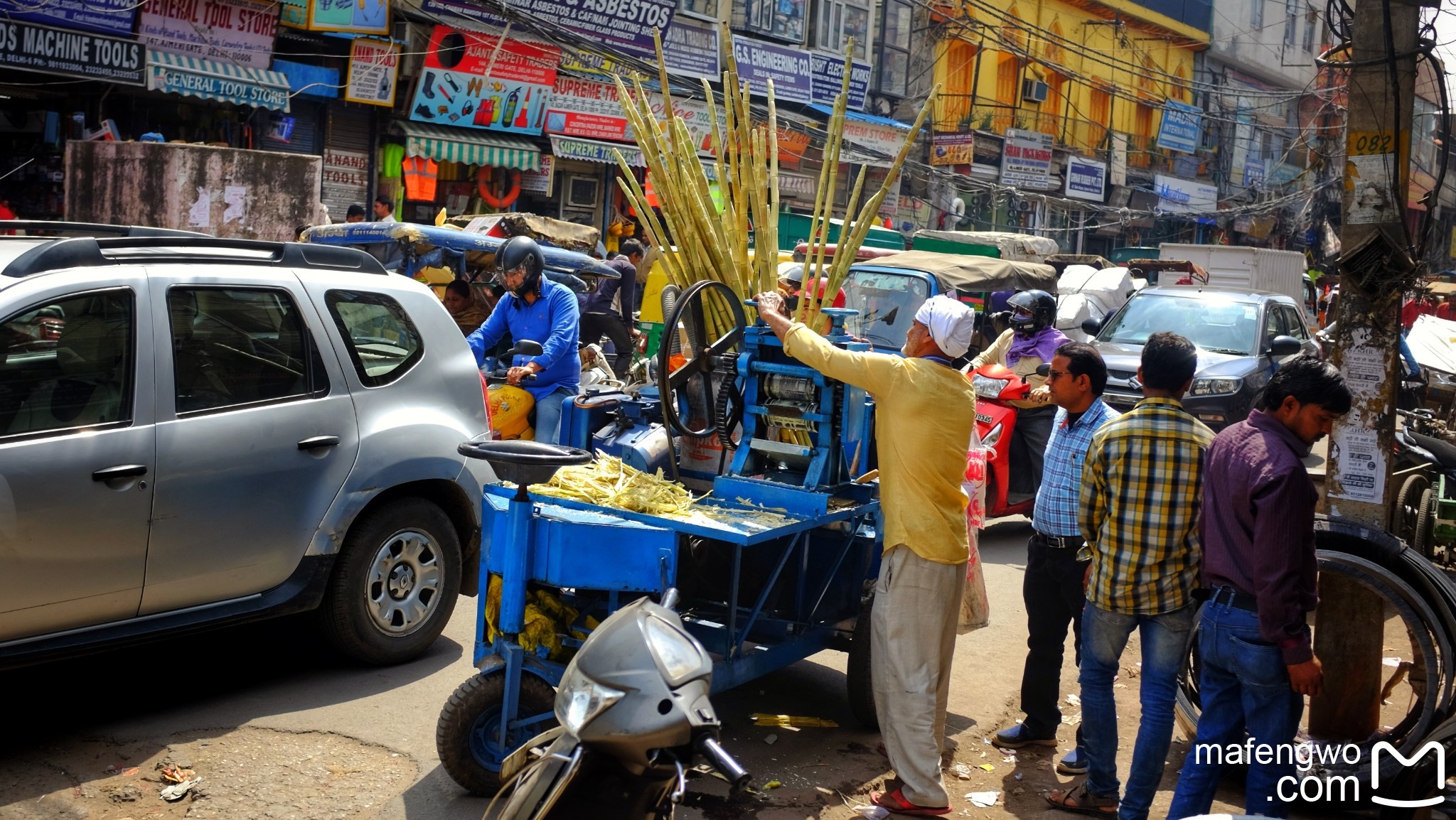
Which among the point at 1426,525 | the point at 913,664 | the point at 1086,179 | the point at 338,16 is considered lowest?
the point at 913,664

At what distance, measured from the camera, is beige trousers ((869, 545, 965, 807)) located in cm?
435

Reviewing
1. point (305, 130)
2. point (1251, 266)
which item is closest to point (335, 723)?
point (305, 130)

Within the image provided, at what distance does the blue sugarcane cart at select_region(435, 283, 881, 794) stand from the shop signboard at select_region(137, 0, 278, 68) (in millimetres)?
12111

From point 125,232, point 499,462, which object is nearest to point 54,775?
point 499,462

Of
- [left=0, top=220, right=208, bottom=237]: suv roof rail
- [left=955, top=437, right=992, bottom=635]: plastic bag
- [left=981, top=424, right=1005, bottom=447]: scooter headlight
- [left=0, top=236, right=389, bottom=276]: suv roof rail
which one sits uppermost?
[left=0, top=220, right=208, bottom=237]: suv roof rail

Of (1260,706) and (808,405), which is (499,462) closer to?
(808,405)

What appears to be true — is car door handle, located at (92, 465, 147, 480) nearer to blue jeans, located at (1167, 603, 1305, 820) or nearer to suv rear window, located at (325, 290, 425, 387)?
suv rear window, located at (325, 290, 425, 387)

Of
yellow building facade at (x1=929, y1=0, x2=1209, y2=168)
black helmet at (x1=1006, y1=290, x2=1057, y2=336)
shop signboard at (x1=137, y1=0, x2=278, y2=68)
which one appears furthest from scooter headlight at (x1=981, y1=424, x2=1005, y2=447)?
yellow building facade at (x1=929, y1=0, x2=1209, y2=168)

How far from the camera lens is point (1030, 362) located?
852cm

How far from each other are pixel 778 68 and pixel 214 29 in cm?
1156

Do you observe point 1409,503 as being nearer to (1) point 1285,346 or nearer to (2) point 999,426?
(2) point 999,426

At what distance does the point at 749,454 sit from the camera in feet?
16.5

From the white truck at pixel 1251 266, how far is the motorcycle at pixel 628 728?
2337 centimetres

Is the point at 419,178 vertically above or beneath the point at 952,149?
beneath
